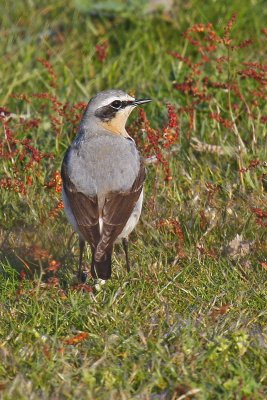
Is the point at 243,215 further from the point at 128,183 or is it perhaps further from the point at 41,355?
the point at 41,355

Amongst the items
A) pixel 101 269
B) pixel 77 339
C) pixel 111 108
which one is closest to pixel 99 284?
pixel 101 269

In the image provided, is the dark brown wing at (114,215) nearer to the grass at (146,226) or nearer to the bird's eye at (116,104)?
the grass at (146,226)

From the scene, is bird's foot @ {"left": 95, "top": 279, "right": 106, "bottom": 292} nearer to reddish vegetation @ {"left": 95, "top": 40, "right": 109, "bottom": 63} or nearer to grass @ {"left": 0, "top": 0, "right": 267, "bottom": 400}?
grass @ {"left": 0, "top": 0, "right": 267, "bottom": 400}

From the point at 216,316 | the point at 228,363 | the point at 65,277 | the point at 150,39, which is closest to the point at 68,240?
the point at 65,277

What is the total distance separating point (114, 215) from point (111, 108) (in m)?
1.15

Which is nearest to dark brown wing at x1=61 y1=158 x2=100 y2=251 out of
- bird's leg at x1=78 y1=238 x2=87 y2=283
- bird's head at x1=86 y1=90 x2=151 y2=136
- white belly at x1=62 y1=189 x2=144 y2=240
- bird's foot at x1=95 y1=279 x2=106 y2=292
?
white belly at x1=62 y1=189 x2=144 y2=240

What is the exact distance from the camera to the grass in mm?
5500

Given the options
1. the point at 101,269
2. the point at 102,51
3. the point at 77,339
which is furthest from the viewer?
the point at 102,51

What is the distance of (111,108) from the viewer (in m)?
7.71

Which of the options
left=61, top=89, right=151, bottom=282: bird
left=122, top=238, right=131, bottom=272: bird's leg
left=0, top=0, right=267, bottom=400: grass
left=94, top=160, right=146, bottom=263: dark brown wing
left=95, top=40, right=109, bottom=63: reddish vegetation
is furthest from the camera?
left=95, top=40, right=109, bottom=63: reddish vegetation

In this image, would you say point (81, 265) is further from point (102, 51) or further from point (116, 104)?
point (102, 51)

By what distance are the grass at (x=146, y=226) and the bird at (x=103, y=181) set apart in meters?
0.27

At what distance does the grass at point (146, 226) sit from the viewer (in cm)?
550

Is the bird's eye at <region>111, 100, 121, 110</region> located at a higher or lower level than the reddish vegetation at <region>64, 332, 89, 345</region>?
higher
